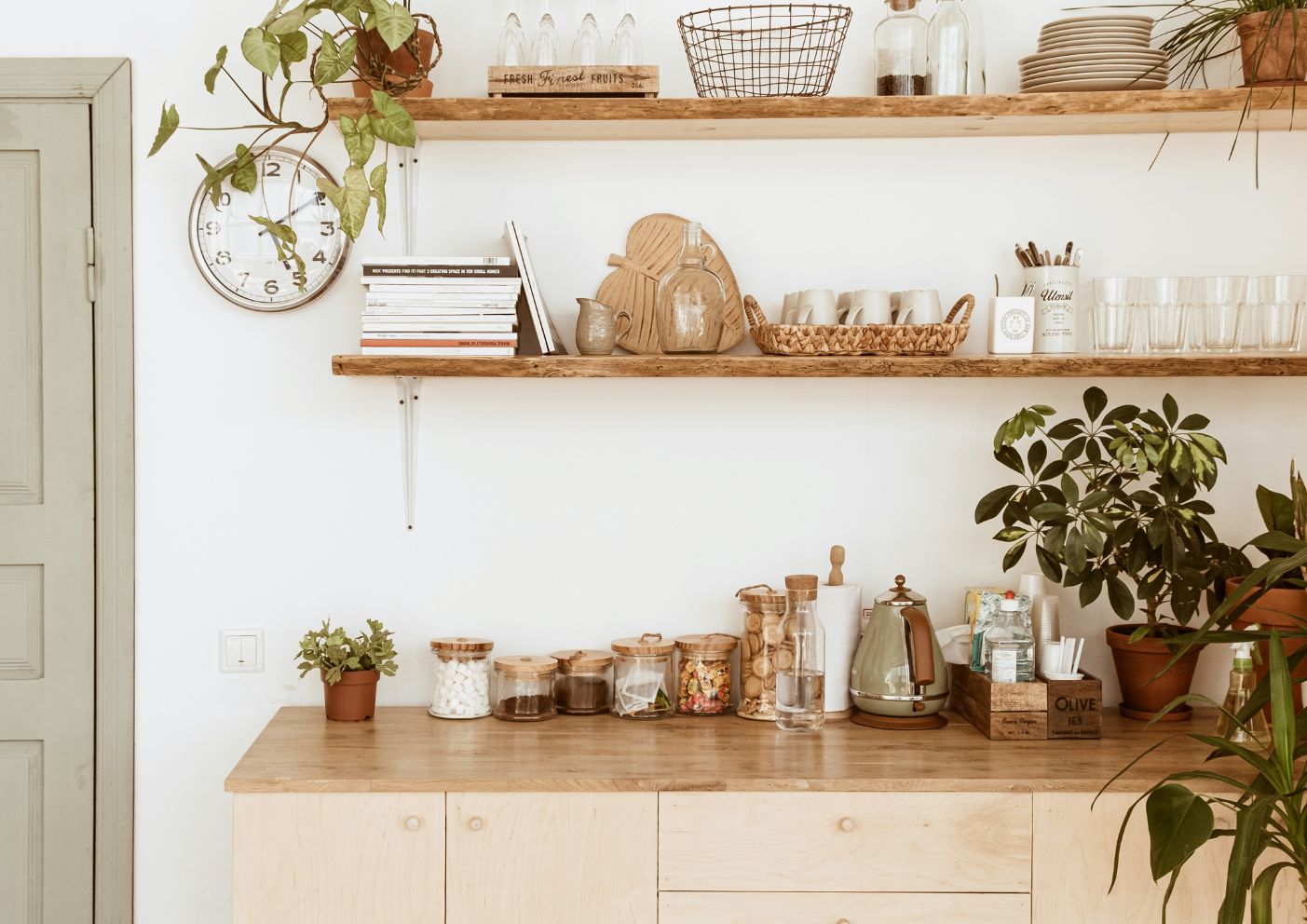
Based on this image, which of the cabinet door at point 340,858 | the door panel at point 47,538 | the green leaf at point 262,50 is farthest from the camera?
the door panel at point 47,538

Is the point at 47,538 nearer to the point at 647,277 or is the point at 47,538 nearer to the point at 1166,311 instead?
the point at 647,277

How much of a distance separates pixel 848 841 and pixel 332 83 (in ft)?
5.41

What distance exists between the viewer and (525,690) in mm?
2268

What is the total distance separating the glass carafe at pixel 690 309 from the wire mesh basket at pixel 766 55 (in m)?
0.29

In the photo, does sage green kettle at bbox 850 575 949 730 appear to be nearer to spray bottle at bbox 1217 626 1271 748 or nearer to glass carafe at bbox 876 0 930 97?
spray bottle at bbox 1217 626 1271 748

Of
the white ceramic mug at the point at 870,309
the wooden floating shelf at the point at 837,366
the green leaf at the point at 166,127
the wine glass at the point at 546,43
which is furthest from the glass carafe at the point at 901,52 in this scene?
the green leaf at the point at 166,127

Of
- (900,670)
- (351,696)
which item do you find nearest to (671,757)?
(900,670)

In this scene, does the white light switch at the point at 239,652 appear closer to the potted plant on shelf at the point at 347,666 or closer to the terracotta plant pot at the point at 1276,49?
the potted plant on shelf at the point at 347,666

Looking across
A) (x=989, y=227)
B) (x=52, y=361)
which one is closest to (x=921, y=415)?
(x=989, y=227)

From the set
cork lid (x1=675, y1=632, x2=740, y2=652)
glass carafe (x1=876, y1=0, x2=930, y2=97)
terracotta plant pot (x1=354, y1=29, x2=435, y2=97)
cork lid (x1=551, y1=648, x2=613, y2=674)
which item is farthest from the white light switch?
glass carafe (x1=876, y1=0, x2=930, y2=97)

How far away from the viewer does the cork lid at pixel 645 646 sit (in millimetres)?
2279

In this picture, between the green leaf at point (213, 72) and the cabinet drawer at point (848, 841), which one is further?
the green leaf at point (213, 72)

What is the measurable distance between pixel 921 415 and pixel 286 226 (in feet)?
4.43

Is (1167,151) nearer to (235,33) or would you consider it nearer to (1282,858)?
(1282,858)
